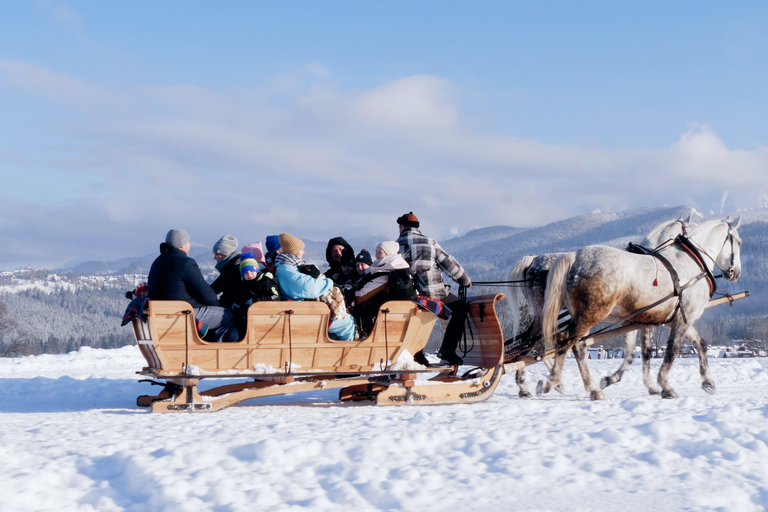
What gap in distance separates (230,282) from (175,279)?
0.96m

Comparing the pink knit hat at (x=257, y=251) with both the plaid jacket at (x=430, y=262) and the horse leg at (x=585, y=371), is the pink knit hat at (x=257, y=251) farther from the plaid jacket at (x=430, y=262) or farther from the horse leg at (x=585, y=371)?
the horse leg at (x=585, y=371)

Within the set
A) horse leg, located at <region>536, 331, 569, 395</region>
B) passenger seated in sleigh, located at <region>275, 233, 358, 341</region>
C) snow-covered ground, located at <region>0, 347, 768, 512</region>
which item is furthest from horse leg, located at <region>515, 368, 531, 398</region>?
passenger seated in sleigh, located at <region>275, 233, 358, 341</region>

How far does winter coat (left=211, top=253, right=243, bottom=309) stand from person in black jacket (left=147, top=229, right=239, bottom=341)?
1.82ft

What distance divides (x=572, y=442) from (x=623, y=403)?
74.1 inches

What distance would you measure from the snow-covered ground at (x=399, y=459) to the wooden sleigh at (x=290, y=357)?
40 centimetres

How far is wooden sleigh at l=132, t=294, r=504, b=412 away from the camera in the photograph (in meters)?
6.46

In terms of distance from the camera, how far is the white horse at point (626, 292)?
A: 806 centimetres

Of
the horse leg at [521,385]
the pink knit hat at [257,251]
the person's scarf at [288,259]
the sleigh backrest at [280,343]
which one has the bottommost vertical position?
the horse leg at [521,385]

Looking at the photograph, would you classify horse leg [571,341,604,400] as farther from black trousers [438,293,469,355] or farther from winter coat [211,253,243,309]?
winter coat [211,253,243,309]

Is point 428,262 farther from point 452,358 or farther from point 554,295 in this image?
point 554,295

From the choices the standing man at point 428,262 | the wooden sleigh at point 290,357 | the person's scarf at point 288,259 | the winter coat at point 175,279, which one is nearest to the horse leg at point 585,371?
the wooden sleigh at point 290,357

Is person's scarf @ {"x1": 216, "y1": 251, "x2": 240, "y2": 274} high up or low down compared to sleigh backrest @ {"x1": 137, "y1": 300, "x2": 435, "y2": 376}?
up

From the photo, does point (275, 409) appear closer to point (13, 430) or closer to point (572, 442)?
point (13, 430)

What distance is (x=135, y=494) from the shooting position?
4.08 m
